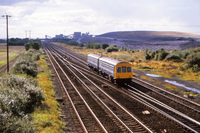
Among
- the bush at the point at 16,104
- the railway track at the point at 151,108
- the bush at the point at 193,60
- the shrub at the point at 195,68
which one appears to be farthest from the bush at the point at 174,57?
the bush at the point at 16,104

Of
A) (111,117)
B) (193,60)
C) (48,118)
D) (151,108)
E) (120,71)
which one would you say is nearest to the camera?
(48,118)

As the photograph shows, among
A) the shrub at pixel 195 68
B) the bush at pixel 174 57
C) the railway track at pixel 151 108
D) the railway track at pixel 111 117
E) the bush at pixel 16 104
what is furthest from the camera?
the bush at pixel 174 57

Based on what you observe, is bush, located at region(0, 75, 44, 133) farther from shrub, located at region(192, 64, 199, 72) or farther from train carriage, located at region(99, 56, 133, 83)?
shrub, located at region(192, 64, 199, 72)

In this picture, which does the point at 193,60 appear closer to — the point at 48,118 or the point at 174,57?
the point at 174,57

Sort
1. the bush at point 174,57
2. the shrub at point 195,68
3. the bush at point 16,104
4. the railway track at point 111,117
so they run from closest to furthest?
the bush at point 16,104
the railway track at point 111,117
the shrub at point 195,68
the bush at point 174,57

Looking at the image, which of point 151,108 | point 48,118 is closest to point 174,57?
point 151,108

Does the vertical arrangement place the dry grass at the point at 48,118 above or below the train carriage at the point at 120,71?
below

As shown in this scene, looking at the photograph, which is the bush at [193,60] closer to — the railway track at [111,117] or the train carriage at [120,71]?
the train carriage at [120,71]

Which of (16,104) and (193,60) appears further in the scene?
(193,60)

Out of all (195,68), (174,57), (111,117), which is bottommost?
Result: (111,117)

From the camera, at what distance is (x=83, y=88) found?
22281mm

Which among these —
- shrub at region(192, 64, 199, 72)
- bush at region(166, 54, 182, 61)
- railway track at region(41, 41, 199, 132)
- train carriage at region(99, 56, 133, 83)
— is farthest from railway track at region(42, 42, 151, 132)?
bush at region(166, 54, 182, 61)

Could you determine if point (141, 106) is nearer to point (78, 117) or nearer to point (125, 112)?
point (125, 112)

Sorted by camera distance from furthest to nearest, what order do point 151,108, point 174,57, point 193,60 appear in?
point 174,57
point 193,60
point 151,108
